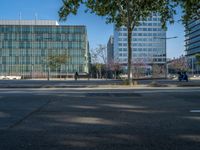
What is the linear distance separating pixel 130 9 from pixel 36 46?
101 metres

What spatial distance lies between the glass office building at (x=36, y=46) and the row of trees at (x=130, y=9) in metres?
96.2

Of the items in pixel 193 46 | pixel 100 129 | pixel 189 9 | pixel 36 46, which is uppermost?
pixel 193 46

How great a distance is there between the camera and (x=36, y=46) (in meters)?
128

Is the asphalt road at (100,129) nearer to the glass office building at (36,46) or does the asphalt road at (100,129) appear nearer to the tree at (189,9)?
the tree at (189,9)

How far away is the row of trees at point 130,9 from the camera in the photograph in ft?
97.5

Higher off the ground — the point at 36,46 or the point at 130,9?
the point at 36,46

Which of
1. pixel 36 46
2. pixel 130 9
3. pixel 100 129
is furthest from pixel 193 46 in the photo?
pixel 100 129

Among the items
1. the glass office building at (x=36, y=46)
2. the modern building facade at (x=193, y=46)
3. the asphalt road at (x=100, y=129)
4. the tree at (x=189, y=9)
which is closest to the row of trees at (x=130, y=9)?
the tree at (x=189, y=9)

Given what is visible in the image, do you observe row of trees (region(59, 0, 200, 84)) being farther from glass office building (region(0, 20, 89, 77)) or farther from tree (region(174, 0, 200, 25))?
glass office building (region(0, 20, 89, 77))

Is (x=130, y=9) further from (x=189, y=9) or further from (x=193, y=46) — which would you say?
(x=193, y=46)

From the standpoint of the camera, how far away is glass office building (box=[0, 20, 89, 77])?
12756 centimetres

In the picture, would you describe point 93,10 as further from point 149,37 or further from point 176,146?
point 149,37

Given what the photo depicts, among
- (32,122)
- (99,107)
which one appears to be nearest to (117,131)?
(32,122)

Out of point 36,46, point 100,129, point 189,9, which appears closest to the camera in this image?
point 100,129
